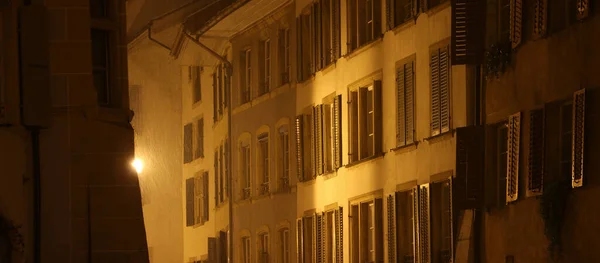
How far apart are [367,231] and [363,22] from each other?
4.79 metres

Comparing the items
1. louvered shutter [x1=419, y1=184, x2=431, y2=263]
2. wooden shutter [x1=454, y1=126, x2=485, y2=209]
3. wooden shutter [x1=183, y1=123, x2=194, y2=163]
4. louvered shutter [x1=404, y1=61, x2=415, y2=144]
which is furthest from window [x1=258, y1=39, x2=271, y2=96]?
wooden shutter [x1=454, y1=126, x2=485, y2=209]

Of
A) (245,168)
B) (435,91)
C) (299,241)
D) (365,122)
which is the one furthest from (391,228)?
(245,168)

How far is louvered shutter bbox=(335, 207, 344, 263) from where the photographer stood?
4494cm

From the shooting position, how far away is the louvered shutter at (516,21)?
3281 cm

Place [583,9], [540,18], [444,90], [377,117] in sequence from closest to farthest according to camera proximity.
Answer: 1. [583,9]
2. [540,18]
3. [444,90]
4. [377,117]

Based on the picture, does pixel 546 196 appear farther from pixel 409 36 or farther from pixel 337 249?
pixel 337 249

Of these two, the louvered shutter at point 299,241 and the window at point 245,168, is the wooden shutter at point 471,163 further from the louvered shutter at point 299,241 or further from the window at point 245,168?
the window at point 245,168

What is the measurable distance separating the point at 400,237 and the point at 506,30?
7111mm

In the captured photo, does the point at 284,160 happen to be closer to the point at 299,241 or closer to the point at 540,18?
the point at 299,241

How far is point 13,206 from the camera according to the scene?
2912 centimetres

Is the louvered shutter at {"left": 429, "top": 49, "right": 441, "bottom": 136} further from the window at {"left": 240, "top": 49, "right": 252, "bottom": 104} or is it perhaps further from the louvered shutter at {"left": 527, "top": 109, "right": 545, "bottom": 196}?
the window at {"left": 240, "top": 49, "right": 252, "bottom": 104}

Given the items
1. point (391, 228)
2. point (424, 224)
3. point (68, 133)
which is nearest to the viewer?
point (68, 133)

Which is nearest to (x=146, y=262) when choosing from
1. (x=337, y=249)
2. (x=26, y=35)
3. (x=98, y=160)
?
(x=98, y=160)

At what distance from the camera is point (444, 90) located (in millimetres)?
36938
